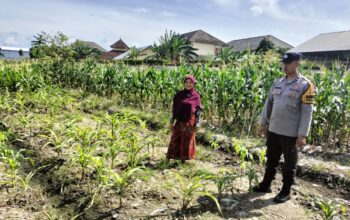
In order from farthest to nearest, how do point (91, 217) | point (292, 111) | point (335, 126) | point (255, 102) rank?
1. point (255, 102)
2. point (335, 126)
3. point (292, 111)
4. point (91, 217)

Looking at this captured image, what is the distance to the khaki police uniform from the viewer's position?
316 cm

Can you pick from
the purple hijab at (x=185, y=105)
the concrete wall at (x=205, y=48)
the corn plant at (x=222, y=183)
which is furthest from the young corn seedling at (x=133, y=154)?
the concrete wall at (x=205, y=48)

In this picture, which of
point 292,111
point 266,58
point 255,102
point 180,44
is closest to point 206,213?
point 292,111

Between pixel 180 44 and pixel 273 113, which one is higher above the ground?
pixel 180 44

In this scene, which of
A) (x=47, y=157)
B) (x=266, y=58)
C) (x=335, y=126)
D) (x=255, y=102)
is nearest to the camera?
(x=47, y=157)

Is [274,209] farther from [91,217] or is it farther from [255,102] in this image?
[255,102]

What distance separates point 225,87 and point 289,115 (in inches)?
133


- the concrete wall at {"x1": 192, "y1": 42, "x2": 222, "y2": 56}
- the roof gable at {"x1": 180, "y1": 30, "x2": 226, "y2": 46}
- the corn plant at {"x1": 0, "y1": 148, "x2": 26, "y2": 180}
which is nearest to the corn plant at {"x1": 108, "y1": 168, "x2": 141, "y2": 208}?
the corn plant at {"x1": 0, "y1": 148, "x2": 26, "y2": 180}

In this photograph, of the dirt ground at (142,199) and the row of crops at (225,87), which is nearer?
the dirt ground at (142,199)

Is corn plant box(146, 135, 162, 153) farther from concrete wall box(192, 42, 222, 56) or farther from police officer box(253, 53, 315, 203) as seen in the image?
concrete wall box(192, 42, 222, 56)

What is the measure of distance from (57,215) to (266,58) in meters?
5.05

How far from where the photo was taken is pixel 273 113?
346 cm

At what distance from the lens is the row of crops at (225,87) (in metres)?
5.52

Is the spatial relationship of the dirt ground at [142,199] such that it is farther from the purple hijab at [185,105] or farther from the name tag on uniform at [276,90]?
the name tag on uniform at [276,90]
